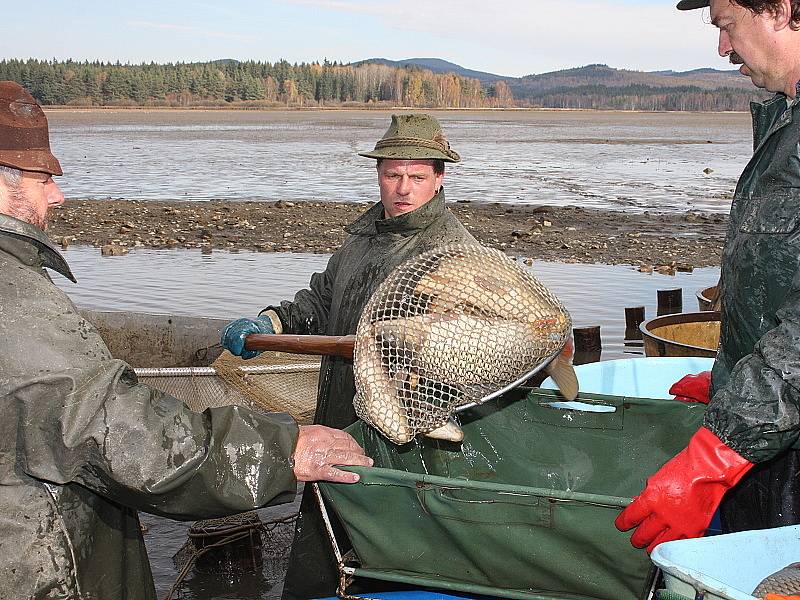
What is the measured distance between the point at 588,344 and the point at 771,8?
22.1 feet

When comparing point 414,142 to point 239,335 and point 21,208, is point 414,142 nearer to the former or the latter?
point 239,335

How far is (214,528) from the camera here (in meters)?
5.07

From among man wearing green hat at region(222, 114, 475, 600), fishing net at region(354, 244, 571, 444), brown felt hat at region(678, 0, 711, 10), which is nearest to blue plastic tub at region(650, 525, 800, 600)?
fishing net at region(354, 244, 571, 444)

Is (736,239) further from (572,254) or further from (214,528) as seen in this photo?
(572,254)

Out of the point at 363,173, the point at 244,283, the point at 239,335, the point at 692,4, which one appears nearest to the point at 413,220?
the point at 239,335

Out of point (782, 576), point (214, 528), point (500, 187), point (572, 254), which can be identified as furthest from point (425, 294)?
point (500, 187)

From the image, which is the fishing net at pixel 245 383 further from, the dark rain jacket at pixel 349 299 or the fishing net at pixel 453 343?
the fishing net at pixel 453 343

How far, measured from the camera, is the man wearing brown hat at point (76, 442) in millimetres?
2340

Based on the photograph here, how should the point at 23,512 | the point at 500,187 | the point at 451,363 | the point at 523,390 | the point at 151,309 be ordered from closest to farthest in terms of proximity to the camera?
1. the point at 23,512
2. the point at 451,363
3. the point at 523,390
4. the point at 151,309
5. the point at 500,187

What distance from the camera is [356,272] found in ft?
13.8

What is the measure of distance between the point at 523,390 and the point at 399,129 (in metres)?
1.32

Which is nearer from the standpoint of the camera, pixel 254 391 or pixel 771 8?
pixel 771 8

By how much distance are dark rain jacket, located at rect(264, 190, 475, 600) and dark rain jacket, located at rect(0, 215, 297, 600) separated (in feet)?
4.82

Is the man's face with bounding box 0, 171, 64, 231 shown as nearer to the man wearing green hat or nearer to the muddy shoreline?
the man wearing green hat
